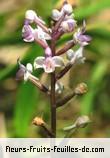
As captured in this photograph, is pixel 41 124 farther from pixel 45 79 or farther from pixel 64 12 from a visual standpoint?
pixel 45 79

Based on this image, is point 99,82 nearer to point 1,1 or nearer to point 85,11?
point 85,11

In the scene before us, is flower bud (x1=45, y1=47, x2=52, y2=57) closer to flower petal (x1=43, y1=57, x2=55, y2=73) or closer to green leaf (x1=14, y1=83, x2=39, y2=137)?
flower petal (x1=43, y1=57, x2=55, y2=73)

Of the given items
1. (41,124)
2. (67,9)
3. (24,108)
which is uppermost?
(67,9)

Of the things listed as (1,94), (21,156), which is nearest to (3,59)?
(1,94)

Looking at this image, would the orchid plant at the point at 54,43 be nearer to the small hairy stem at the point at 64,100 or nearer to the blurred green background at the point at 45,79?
the small hairy stem at the point at 64,100

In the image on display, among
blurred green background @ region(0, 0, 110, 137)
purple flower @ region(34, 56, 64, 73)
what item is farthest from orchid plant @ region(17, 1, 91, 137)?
blurred green background @ region(0, 0, 110, 137)

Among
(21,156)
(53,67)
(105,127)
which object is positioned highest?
(53,67)

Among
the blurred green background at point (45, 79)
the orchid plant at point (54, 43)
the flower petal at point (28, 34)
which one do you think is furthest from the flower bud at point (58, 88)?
the blurred green background at point (45, 79)

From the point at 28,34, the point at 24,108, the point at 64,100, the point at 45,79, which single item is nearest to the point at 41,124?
the point at 64,100
